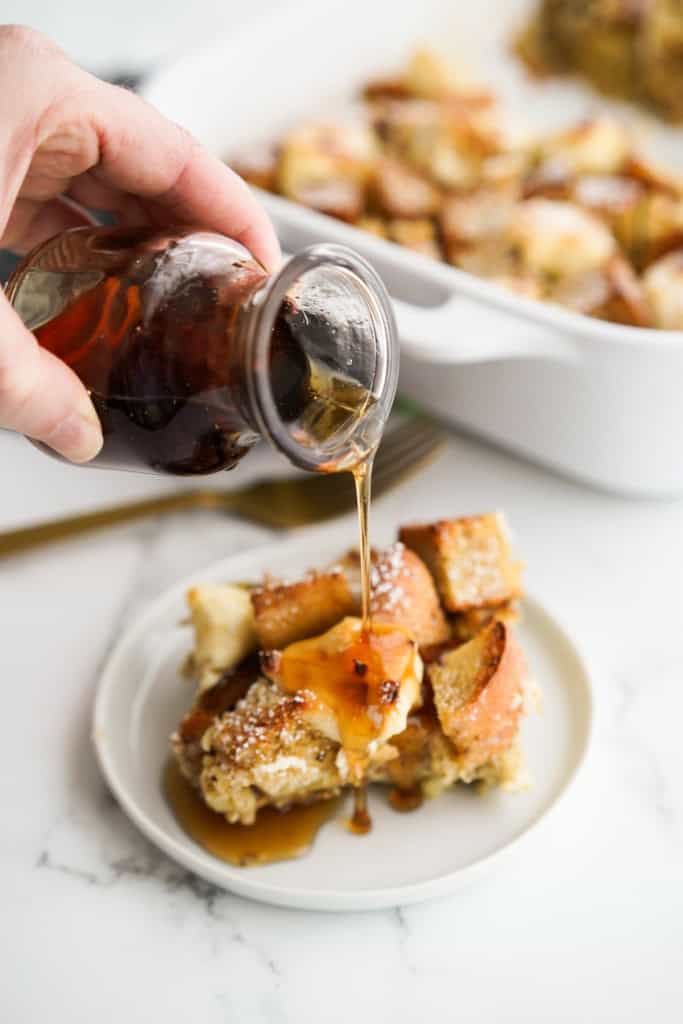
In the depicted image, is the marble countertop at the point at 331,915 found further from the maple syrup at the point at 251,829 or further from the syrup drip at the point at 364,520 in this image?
the syrup drip at the point at 364,520

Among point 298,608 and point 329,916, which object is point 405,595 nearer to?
point 298,608

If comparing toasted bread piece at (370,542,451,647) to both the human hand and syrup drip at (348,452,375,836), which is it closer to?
syrup drip at (348,452,375,836)

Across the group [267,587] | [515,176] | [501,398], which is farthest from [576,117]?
[267,587]

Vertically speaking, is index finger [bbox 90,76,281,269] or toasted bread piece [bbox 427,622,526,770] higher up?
index finger [bbox 90,76,281,269]

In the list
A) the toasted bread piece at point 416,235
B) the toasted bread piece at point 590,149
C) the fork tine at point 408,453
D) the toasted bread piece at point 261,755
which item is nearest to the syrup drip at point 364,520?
the toasted bread piece at point 261,755

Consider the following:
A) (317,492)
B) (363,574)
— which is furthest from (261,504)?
(363,574)

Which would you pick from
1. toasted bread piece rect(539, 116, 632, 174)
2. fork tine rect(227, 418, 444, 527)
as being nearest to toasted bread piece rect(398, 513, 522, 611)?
fork tine rect(227, 418, 444, 527)
